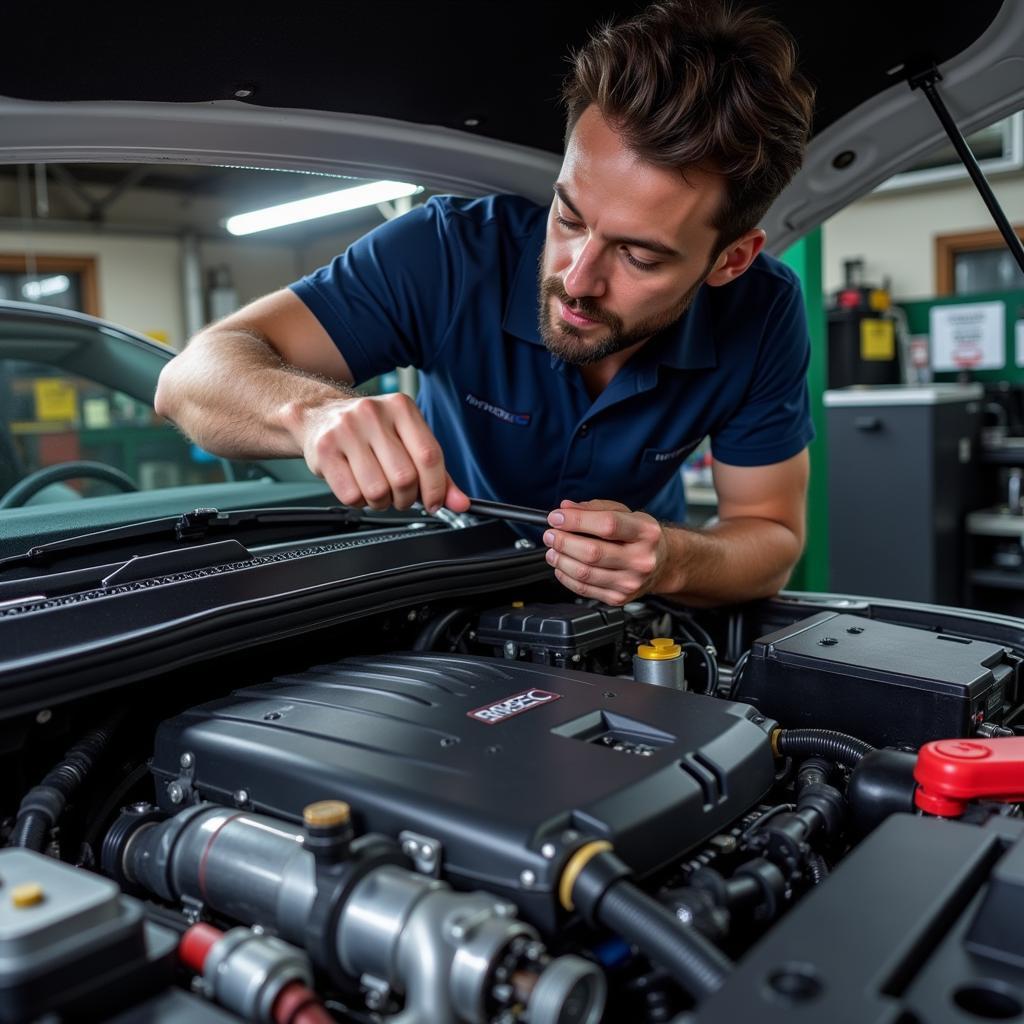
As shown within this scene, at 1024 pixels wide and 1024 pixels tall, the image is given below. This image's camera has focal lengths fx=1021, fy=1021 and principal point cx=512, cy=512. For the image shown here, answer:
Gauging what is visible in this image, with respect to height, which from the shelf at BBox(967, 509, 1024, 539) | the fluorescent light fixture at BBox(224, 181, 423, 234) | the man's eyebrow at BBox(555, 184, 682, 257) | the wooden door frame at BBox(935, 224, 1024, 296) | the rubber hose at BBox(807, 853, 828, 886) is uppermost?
the wooden door frame at BBox(935, 224, 1024, 296)

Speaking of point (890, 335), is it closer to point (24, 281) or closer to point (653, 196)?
point (653, 196)

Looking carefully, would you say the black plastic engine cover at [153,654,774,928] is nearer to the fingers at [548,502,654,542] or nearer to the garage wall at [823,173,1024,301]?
the fingers at [548,502,654,542]

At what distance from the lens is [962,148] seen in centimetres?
148

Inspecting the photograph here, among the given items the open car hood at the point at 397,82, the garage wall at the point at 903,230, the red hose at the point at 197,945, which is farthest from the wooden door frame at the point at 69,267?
the red hose at the point at 197,945

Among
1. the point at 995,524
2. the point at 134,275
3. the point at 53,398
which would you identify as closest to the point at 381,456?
the point at 53,398

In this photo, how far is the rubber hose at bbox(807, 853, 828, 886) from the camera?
0.83 metres

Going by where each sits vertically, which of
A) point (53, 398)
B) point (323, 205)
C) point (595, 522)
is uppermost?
point (323, 205)

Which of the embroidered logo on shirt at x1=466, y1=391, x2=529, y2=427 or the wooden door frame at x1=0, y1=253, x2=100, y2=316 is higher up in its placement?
the wooden door frame at x1=0, y1=253, x2=100, y2=316

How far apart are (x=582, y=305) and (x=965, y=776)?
2.65 feet

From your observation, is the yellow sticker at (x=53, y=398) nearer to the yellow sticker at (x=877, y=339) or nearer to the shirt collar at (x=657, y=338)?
the shirt collar at (x=657, y=338)

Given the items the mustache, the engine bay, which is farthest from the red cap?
the mustache

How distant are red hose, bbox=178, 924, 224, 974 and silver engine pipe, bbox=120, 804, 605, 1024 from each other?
0.06 meters

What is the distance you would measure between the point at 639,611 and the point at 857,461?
2.92 metres

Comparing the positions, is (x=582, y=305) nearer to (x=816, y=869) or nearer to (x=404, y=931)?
(x=816, y=869)
